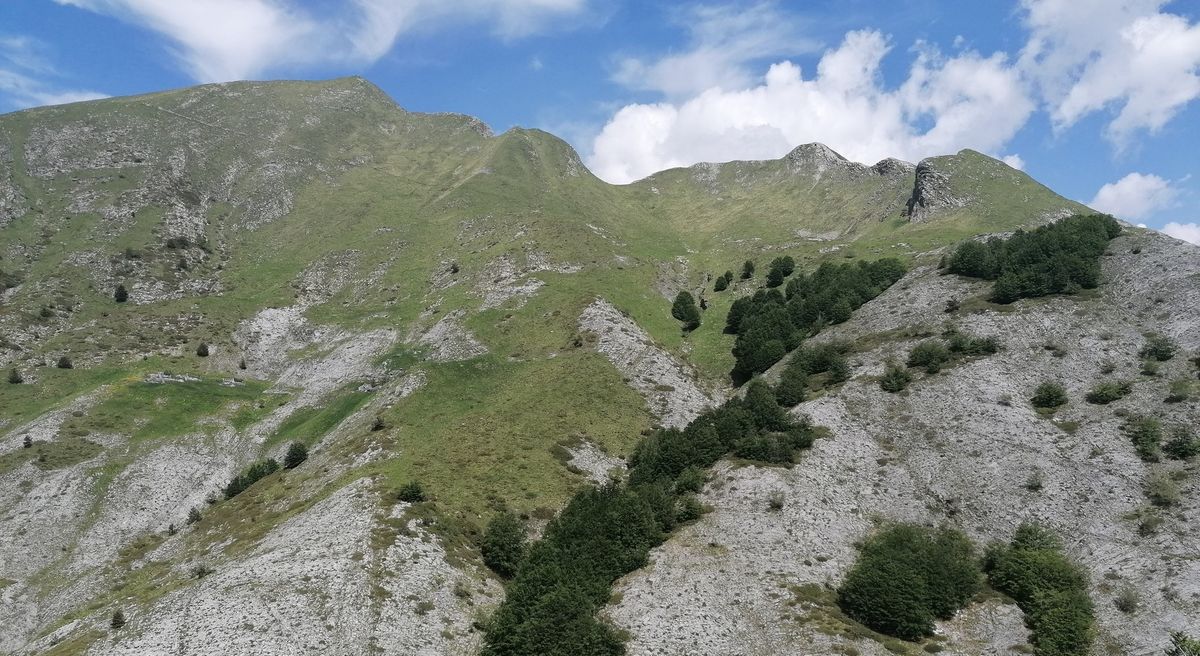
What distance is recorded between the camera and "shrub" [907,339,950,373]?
68.0 meters

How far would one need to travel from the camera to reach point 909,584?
141 feet

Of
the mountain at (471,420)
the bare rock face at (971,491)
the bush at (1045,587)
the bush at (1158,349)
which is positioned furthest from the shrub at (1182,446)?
the bush at (1045,587)

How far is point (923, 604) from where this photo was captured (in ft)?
139

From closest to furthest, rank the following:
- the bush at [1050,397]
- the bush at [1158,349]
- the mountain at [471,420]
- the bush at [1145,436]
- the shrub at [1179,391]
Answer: the mountain at [471,420] → the bush at [1145,436] → the shrub at [1179,391] → the bush at [1050,397] → the bush at [1158,349]

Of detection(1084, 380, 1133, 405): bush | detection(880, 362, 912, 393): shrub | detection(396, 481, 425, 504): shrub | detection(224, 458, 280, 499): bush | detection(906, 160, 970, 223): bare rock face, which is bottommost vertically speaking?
detection(224, 458, 280, 499): bush

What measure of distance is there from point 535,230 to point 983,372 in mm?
94228

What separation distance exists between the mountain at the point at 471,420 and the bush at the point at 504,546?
187 cm

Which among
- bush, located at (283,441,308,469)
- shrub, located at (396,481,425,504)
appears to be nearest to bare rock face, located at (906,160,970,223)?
shrub, located at (396,481,425,504)

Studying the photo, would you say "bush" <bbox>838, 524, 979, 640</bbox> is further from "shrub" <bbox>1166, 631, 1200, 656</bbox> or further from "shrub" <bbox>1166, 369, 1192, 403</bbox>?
"shrub" <bbox>1166, 369, 1192, 403</bbox>

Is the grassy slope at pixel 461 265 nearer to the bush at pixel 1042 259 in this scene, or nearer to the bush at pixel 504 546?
the bush at pixel 504 546

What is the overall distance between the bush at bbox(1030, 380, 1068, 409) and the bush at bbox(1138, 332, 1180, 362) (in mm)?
9373

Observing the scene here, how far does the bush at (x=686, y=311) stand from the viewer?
368 feet

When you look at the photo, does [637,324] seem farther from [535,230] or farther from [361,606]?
[361,606]

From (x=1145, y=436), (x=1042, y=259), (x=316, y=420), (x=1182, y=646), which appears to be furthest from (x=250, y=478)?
(x=1042, y=259)
